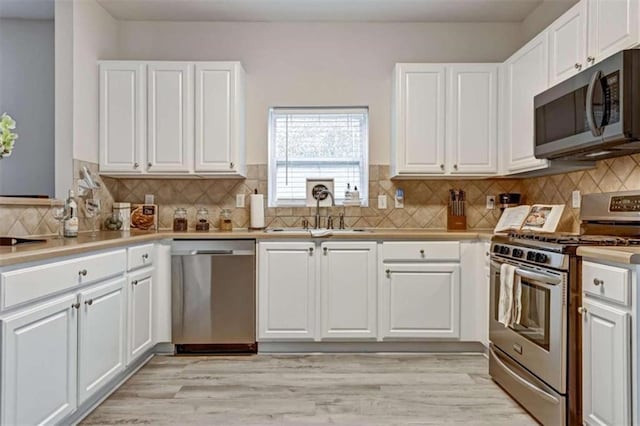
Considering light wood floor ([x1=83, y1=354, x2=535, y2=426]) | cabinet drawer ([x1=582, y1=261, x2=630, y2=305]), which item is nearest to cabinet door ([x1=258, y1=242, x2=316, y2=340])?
light wood floor ([x1=83, y1=354, x2=535, y2=426])

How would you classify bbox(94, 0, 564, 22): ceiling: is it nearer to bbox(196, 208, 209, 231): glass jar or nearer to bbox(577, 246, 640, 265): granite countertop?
bbox(196, 208, 209, 231): glass jar

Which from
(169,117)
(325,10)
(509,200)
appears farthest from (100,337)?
(509,200)

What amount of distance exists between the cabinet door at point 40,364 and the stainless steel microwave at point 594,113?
257 centimetres

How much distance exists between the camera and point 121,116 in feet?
11.6

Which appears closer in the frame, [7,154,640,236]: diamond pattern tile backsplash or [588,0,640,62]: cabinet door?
[588,0,640,62]: cabinet door

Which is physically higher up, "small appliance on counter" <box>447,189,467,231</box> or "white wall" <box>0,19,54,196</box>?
"white wall" <box>0,19,54,196</box>

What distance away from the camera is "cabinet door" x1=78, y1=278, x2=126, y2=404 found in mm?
2164

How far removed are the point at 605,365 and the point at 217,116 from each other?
291cm

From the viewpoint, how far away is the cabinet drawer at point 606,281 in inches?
67.4

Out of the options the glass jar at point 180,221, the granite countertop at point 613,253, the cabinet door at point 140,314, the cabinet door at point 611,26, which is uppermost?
the cabinet door at point 611,26

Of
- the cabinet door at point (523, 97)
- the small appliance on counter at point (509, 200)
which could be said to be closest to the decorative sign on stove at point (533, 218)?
the cabinet door at point (523, 97)

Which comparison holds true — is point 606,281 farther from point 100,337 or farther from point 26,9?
point 26,9

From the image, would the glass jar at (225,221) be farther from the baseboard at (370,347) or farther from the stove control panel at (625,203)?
the stove control panel at (625,203)

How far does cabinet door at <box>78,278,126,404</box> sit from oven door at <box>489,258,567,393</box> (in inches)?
86.0
